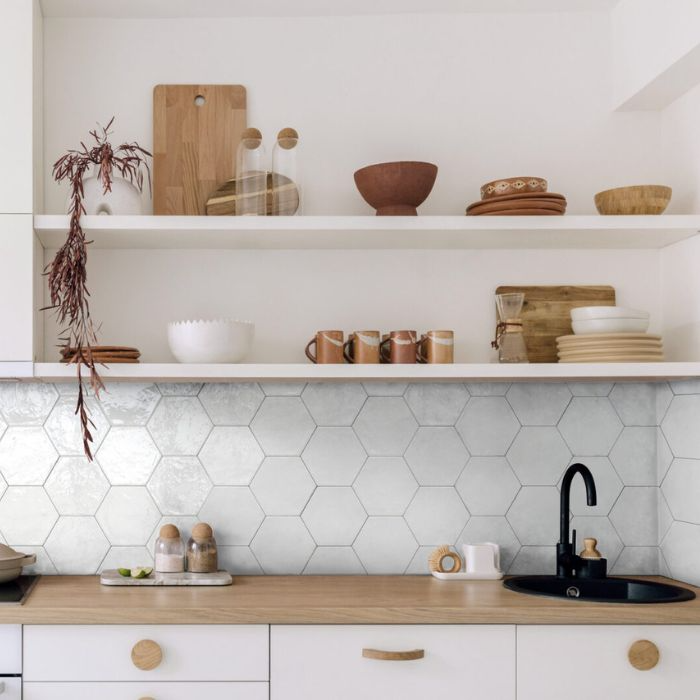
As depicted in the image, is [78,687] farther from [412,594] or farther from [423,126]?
[423,126]

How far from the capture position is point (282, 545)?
2494mm

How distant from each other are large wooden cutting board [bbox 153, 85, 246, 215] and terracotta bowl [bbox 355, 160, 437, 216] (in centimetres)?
46

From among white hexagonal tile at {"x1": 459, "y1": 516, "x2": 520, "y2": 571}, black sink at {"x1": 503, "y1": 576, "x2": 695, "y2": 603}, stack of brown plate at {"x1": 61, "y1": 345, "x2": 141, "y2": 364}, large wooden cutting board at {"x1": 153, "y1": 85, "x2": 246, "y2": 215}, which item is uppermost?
large wooden cutting board at {"x1": 153, "y1": 85, "x2": 246, "y2": 215}

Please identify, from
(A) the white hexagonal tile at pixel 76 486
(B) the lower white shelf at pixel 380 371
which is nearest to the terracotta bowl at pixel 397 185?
(B) the lower white shelf at pixel 380 371

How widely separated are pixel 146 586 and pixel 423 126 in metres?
1.60

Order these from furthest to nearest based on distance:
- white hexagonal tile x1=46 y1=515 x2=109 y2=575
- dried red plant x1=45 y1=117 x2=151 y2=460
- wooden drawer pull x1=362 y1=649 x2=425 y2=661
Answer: white hexagonal tile x1=46 y1=515 x2=109 y2=575
dried red plant x1=45 y1=117 x2=151 y2=460
wooden drawer pull x1=362 y1=649 x2=425 y2=661

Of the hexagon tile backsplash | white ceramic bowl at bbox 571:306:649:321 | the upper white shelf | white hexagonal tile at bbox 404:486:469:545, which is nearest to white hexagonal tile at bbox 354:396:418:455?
the hexagon tile backsplash

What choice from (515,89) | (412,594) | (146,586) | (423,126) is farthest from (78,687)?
(515,89)

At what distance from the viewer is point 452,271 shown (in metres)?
2.56

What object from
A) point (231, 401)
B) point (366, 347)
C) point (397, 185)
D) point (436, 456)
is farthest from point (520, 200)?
point (231, 401)

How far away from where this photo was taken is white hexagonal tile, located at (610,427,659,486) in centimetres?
255

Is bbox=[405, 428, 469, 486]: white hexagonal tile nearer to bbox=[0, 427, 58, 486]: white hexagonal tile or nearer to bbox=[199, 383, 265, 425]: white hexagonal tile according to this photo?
bbox=[199, 383, 265, 425]: white hexagonal tile

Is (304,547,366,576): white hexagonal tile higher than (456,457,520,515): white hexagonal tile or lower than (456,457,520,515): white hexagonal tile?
lower

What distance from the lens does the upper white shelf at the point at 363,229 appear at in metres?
2.26
